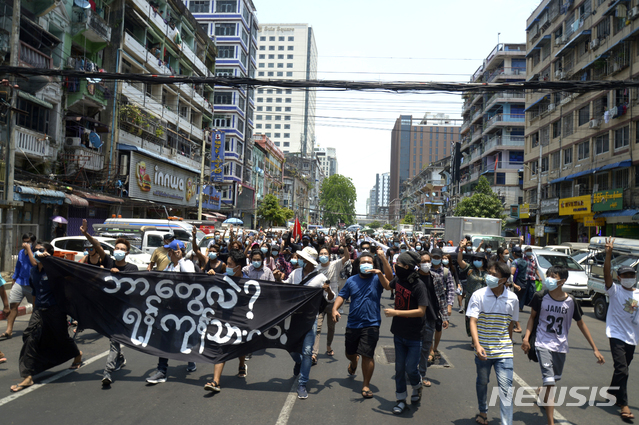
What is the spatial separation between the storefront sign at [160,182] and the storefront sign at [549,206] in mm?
28390

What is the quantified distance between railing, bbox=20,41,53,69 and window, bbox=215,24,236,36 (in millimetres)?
38328

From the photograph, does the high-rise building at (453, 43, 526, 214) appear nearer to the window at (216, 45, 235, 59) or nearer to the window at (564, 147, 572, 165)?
the window at (564, 147, 572, 165)

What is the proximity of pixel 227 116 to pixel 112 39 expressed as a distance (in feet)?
83.8

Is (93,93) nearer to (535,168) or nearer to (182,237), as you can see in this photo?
(182,237)

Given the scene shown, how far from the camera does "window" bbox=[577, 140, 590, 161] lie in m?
31.9

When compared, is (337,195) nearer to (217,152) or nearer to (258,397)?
(217,152)

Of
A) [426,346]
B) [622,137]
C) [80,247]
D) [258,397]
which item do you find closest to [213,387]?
[258,397]

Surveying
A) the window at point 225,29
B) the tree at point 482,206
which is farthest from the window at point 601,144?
the window at point 225,29

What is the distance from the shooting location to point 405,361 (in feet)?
17.6

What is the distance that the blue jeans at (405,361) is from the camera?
17.4 ft

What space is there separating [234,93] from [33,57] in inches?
1342

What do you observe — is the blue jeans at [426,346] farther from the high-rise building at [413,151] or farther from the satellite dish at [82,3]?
the high-rise building at [413,151]

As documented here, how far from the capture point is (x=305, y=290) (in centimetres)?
627

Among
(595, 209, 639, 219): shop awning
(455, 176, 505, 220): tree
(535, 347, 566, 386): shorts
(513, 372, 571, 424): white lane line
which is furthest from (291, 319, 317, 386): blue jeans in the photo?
(455, 176, 505, 220): tree
